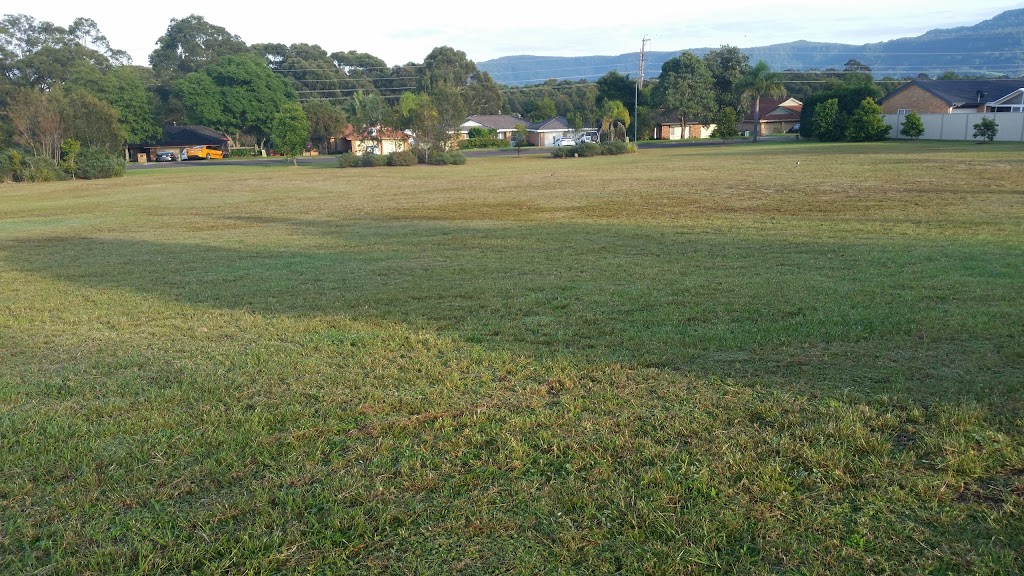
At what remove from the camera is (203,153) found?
234ft

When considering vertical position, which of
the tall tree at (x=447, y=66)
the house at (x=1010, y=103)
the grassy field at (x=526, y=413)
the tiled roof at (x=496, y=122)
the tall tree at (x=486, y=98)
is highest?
the tall tree at (x=447, y=66)

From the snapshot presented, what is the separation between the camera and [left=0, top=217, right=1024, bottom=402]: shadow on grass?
554 centimetres

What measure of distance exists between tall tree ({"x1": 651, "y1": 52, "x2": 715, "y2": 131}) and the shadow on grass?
72.3 m

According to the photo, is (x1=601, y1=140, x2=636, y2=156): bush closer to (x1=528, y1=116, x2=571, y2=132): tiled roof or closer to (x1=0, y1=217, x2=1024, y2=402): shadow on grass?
(x1=528, y1=116, x2=571, y2=132): tiled roof

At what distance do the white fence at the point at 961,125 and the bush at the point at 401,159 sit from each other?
36580mm

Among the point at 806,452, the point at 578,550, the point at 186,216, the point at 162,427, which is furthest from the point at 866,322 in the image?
the point at 186,216

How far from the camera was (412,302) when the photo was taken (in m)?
8.16

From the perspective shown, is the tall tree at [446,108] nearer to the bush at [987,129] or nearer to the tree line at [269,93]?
the tree line at [269,93]

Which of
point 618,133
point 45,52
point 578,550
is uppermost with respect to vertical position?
point 45,52

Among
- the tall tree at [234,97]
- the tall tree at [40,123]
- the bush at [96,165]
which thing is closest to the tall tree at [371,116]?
the tall tree at [234,97]

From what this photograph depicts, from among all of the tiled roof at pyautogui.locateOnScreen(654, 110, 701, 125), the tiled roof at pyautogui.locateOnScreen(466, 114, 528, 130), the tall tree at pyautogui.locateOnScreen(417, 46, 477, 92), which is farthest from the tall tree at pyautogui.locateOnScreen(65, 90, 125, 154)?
the tall tree at pyautogui.locateOnScreen(417, 46, 477, 92)

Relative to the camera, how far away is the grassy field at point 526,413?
3.21 metres

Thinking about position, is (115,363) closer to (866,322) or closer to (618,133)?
(866,322)

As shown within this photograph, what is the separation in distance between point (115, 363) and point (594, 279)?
216 inches
